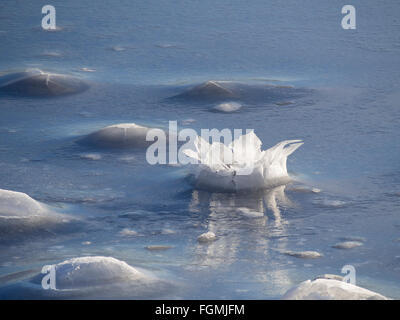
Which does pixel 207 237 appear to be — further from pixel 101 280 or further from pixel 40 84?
pixel 40 84

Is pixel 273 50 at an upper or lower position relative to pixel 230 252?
upper

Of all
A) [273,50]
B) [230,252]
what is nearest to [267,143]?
[230,252]

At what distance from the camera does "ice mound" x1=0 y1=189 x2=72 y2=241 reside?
2498 mm

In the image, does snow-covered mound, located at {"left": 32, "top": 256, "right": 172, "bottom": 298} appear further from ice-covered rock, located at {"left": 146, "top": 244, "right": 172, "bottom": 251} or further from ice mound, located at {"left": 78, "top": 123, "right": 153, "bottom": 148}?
ice mound, located at {"left": 78, "top": 123, "right": 153, "bottom": 148}

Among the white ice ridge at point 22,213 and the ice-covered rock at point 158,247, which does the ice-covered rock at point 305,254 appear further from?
the white ice ridge at point 22,213

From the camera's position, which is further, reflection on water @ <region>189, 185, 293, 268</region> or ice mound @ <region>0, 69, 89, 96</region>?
ice mound @ <region>0, 69, 89, 96</region>

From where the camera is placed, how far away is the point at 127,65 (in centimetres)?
447

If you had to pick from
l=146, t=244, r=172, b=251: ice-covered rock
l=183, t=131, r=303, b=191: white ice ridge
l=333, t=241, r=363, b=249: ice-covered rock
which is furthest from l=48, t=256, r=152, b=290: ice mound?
l=183, t=131, r=303, b=191: white ice ridge

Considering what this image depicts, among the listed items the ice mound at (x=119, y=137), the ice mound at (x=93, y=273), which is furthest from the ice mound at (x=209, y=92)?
the ice mound at (x=93, y=273)

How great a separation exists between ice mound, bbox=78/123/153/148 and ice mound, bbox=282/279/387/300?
153cm

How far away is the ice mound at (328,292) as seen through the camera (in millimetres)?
1897

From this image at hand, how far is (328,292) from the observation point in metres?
1.91
